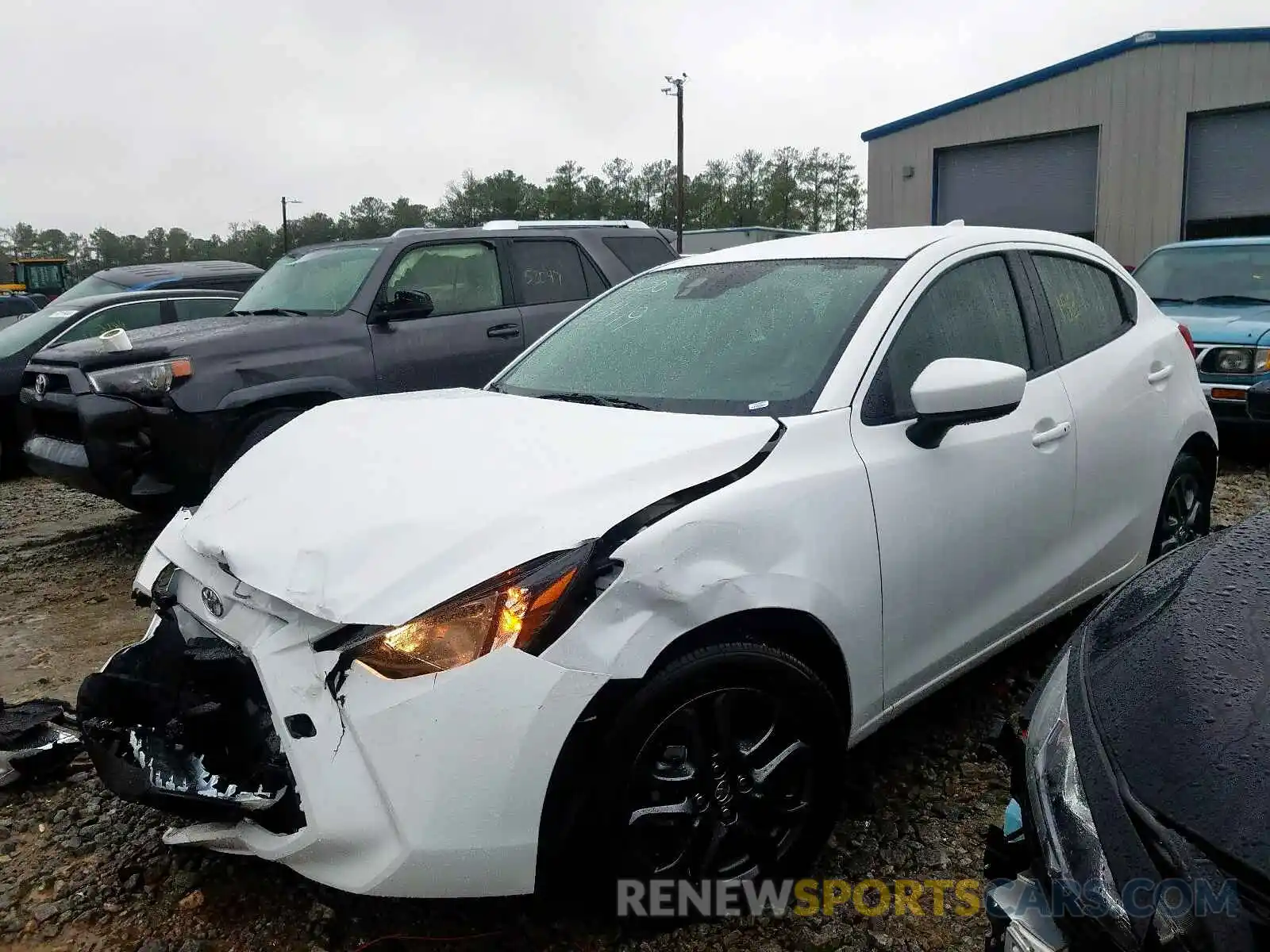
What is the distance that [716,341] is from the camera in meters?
2.81

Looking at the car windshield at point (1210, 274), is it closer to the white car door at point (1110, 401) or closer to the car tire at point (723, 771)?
the white car door at point (1110, 401)

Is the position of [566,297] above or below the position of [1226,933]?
above

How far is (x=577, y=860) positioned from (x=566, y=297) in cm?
491

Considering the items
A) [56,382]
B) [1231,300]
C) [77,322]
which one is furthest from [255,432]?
[1231,300]

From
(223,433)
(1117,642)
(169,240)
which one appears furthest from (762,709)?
(169,240)

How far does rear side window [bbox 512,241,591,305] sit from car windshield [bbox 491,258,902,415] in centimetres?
297

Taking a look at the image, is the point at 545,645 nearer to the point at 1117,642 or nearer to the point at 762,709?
the point at 762,709

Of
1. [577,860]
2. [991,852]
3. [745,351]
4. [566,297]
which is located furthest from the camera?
[566,297]

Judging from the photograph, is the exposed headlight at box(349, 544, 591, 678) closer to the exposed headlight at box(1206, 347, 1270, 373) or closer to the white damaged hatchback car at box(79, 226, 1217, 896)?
the white damaged hatchback car at box(79, 226, 1217, 896)

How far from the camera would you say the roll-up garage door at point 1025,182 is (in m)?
17.2

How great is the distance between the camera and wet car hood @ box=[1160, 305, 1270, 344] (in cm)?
673

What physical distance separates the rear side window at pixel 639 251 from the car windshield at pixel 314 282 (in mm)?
1763

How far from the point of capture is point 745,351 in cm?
270

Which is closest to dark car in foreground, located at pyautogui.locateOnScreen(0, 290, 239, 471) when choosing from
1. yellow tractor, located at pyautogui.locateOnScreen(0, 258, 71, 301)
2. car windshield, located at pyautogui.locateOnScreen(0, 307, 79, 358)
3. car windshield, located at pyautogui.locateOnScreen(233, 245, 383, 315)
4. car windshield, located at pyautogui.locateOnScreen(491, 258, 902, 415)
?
car windshield, located at pyautogui.locateOnScreen(0, 307, 79, 358)
